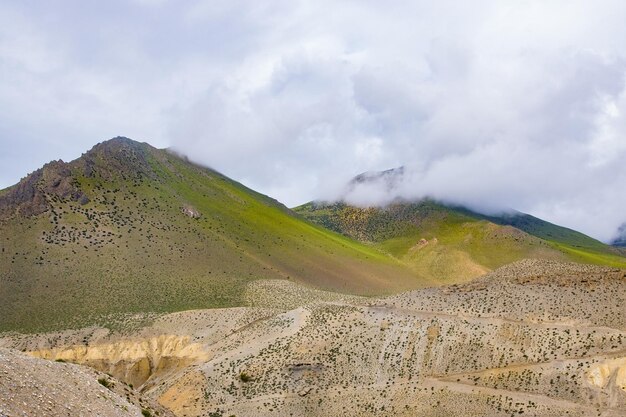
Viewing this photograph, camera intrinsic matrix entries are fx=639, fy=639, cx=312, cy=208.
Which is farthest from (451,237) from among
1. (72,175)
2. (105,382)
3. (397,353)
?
(105,382)

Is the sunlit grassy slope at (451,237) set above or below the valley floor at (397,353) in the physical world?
above

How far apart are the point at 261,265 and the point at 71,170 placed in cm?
3393

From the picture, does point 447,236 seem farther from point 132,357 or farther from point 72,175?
point 132,357

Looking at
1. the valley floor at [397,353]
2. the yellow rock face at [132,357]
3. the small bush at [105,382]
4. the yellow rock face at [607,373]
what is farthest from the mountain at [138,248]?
the yellow rock face at [607,373]

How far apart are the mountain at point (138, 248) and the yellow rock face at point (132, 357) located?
5.15 m

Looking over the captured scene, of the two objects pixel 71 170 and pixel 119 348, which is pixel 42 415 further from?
pixel 71 170

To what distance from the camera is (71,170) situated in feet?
331

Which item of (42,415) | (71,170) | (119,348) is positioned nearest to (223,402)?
(119,348)

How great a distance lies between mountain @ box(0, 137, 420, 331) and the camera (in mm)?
74938

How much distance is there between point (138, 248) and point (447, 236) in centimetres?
8597

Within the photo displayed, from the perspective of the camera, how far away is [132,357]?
2530 inches

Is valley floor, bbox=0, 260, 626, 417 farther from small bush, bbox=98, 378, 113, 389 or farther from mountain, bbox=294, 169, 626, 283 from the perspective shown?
mountain, bbox=294, 169, 626, 283

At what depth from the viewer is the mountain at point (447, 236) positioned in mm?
134875

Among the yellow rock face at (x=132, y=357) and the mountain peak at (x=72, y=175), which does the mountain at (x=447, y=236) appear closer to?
the mountain peak at (x=72, y=175)
